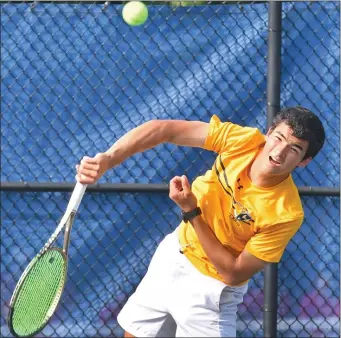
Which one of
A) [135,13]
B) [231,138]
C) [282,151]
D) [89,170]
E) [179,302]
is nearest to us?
[89,170]

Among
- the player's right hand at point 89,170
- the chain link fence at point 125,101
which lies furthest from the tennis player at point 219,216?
the chain link fence at point 125,101

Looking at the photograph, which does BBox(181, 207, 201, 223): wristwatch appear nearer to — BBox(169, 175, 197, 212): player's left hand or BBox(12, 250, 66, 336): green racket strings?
BBox(169, 175, 197, 212): player's left hand

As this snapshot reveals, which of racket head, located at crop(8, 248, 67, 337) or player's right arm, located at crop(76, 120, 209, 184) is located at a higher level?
player's right arm, located at crop(76, 120, 209, 184)

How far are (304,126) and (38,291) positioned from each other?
4.15 ft

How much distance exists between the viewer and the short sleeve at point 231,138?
3.93m

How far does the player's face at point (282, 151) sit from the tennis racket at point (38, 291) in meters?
0.82

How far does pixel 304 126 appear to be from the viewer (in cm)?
377

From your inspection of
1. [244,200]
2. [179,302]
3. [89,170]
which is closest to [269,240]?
[244,200]

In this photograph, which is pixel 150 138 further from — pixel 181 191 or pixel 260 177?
pixel 260 177

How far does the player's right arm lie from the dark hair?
1.07 feet

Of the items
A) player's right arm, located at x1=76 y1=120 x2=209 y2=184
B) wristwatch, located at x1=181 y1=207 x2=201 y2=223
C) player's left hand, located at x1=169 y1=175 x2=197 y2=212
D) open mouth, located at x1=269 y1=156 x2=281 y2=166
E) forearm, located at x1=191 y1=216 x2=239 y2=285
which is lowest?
forearm, located at x1=191 y1=216 x2=239 y2=285

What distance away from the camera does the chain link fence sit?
5.25 m

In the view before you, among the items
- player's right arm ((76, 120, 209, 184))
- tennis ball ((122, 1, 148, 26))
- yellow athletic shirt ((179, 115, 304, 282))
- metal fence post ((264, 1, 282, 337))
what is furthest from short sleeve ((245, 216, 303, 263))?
tennis ball ((122, 1, 148, 26))

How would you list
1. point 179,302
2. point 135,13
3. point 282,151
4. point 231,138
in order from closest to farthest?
point 282,151 < point 231,138 < point 179,302 < point 135,13
